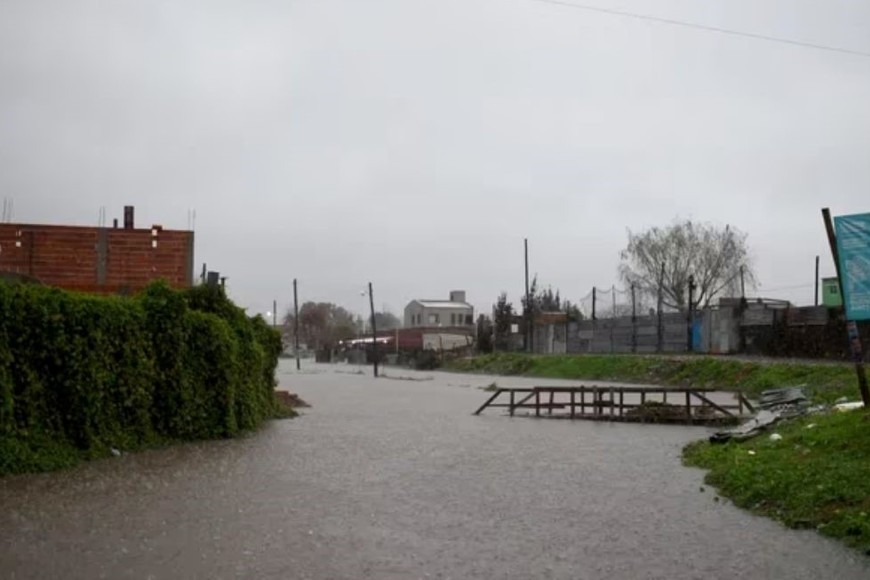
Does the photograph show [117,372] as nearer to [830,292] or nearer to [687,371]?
[687,371]

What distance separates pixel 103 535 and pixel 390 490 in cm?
428

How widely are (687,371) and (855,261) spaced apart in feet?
92.2

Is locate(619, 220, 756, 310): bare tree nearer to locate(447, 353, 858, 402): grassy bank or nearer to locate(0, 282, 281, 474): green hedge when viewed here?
locate(447, 353, 858, 402): grassy bank

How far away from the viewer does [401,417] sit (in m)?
25.4

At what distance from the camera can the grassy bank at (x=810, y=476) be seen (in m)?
8.80

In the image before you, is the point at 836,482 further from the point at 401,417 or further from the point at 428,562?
the point at 401,417

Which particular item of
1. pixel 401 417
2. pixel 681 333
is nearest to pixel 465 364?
pixel 681 333

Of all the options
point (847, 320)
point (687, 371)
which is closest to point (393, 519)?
point (847, 320)

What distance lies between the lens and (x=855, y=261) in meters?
12.7

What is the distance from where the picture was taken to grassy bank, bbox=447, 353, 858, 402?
2746 cm

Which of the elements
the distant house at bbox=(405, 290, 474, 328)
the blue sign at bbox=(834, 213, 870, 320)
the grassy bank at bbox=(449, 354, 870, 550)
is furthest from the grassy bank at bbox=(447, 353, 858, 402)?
the distant house at bbox=(405, 290, 474, 328)

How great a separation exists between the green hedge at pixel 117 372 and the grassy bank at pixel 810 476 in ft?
33.5

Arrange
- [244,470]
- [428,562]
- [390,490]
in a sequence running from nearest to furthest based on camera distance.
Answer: [428,562] < [390,490] < [244,470]

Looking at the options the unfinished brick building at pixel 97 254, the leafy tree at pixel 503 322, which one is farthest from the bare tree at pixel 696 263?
the unfinished brick building at pixel 97 254
